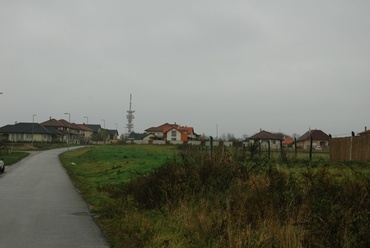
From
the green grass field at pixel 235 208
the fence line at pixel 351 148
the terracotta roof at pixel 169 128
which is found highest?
the terracotta roof at pixel 169 128

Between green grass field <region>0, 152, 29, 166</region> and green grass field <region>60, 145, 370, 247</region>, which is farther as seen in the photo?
green grass field <region>0, 152, 29, 166</region>

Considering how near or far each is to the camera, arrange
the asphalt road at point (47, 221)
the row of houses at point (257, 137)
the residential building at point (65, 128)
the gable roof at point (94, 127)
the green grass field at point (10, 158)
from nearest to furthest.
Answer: the asphalt road at point (47, 221), the green grass field at point (10, 158), the row of houses at point (257, 137), the residential building at point (65, 128), the gable roof at point (94, 127)

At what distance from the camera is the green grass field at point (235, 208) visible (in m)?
6.67

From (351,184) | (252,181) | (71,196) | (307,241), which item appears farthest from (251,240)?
(71,196)

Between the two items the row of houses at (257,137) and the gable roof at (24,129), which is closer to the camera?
the row of houses at (257,137)

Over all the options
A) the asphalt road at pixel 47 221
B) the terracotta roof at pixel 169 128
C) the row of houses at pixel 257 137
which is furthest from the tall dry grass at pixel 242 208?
the terracotta roof at pixel 169 128

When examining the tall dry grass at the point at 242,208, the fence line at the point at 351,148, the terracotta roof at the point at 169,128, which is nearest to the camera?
the tall dry grass at the point at 242,208

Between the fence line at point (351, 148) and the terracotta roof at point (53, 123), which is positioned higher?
the terracotta roof at point (53, 123)

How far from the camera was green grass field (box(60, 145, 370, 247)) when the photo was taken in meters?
6.67

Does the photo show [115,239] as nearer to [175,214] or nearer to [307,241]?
[175,214]

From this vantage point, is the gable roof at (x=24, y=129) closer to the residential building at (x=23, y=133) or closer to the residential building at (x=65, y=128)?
the residential building at (x=23, y=133)

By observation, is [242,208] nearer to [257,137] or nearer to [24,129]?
[257,137]

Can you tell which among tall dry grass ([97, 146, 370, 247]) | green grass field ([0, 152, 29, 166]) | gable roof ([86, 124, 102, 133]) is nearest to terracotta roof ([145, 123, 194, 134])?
gable roof ([86, 124, 102, 133])

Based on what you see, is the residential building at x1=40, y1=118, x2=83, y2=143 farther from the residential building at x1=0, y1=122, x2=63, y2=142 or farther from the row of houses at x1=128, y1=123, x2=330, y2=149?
the row of houses at x1=128, y1=123, x2=330, y2=149
